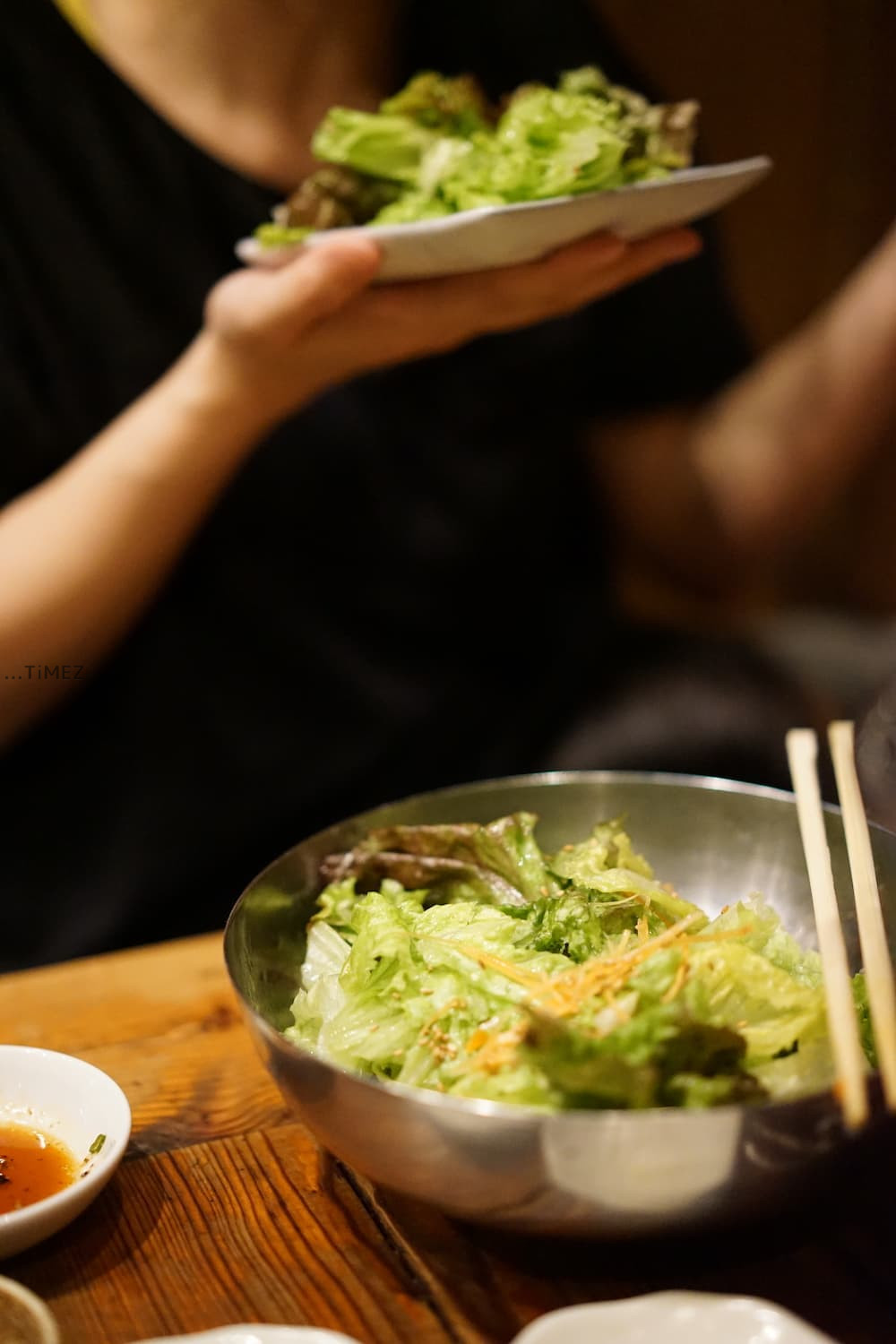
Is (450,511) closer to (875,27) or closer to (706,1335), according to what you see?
(706,1335)

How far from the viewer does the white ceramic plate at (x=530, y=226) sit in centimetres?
127

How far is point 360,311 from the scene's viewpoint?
4.72ft

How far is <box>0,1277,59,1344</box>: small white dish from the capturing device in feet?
2.14

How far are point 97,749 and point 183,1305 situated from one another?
1.02 m

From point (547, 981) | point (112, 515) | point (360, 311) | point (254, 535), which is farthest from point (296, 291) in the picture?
point (547, 981)

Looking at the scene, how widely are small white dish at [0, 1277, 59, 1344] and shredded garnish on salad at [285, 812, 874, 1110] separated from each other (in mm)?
260

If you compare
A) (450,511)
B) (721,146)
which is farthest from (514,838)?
(721,146)

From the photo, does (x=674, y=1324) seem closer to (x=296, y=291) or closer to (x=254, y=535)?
(x=296, y=291)

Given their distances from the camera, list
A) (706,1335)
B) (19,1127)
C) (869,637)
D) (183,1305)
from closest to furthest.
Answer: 1. (706,1335)
2. (183,1305)
3. (19,1127)
4. (869,637)

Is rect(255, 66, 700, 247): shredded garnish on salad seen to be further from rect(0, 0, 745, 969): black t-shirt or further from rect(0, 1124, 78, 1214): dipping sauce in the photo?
rect(0, 1124, 78, 1214): dipping sauce

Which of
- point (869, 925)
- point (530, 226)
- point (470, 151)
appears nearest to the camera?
point (869, 925)

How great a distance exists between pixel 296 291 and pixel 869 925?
2.99 feet

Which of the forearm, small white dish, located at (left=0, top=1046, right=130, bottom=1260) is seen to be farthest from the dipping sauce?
the forearm

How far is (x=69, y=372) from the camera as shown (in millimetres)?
1633
